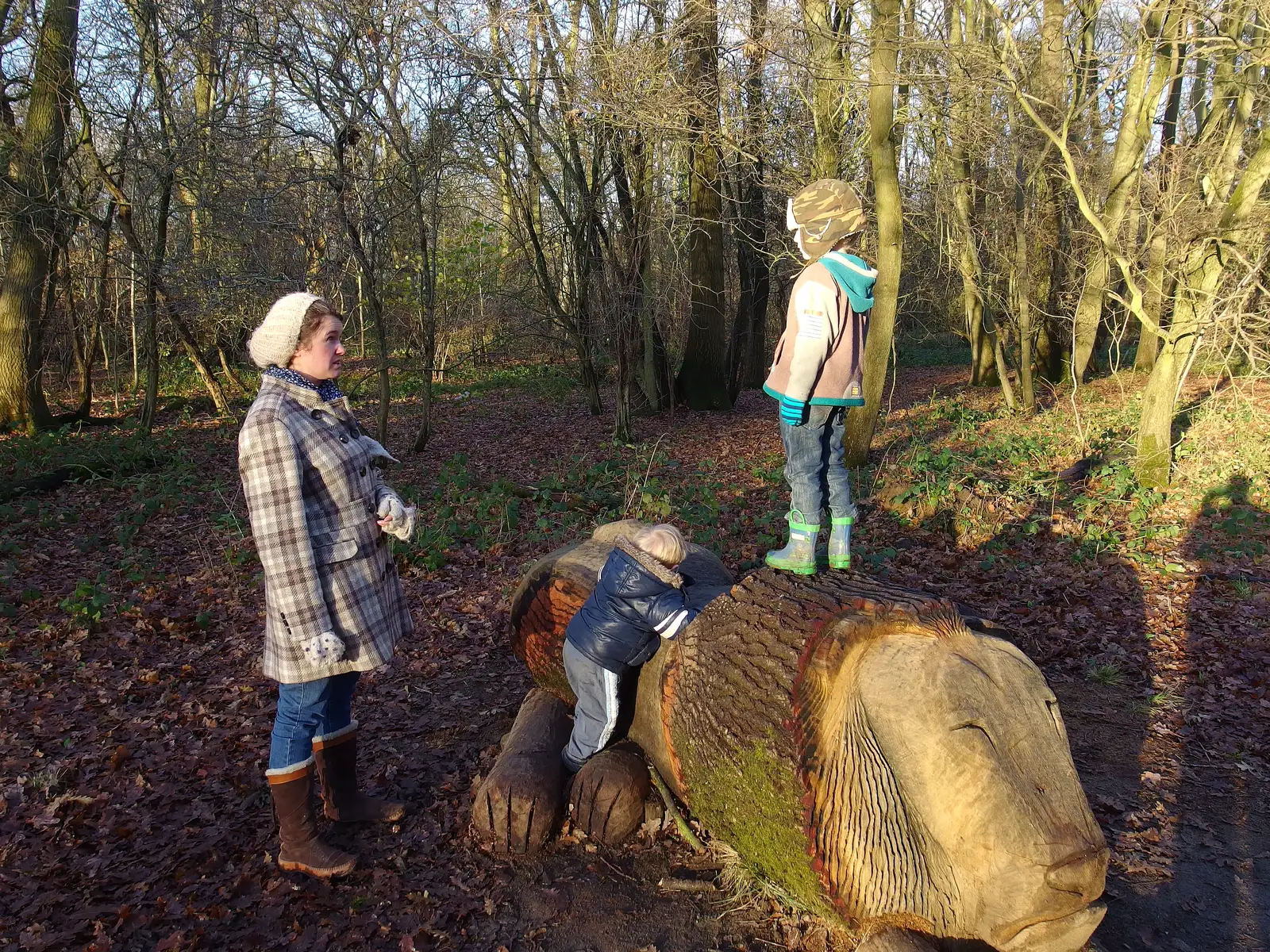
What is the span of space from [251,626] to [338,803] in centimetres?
292

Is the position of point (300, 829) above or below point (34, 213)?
below

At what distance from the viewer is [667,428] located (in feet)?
44.6

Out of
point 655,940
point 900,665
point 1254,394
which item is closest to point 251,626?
point 655,940

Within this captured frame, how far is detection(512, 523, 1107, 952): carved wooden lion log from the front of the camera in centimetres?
239

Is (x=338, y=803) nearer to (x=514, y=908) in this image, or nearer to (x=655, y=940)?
(x=514, y=908)

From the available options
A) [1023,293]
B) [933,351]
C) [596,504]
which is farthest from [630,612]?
[933,351]

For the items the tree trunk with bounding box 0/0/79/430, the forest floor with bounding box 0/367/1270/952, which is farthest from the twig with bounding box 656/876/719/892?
the tree trunk with bounding box 0/0/79/430

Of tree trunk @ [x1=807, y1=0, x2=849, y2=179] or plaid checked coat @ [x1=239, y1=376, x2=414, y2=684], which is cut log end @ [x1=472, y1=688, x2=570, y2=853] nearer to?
plaid checked coat @ [x1=239, y1=376, x2=414, y2=684]

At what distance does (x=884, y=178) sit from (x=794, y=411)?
604 centimetres

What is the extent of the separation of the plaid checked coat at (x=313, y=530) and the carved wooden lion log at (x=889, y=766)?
140 cm

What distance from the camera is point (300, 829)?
3.27 metres

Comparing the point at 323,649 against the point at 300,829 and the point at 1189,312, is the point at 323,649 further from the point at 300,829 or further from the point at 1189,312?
the point at 1189,312

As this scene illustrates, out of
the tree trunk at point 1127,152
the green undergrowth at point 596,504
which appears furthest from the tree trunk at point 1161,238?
the green undergrowth at point 596,504

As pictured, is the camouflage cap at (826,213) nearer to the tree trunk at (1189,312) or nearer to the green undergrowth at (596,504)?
the green undergrowth at (596,504)
